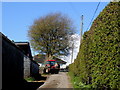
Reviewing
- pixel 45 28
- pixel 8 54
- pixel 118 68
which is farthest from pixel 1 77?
pixel 45 28

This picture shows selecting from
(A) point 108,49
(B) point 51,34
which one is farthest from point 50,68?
Answer: (A) point 108,49

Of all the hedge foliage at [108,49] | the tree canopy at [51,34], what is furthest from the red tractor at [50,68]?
the hedge foliage at [108,49]

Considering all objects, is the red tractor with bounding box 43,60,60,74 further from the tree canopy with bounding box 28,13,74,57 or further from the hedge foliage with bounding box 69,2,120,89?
the hedge foliage with bounding box 69,2,120,89

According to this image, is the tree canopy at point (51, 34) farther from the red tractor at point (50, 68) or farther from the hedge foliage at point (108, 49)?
the hedge foliage at point (108, 49)

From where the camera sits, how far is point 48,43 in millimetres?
52031

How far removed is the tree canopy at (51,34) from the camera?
51.3m

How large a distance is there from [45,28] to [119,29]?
143ft

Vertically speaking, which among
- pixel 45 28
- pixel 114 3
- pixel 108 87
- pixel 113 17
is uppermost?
pixel 45 28

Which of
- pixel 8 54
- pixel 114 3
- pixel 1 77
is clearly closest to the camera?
pixel 114 3

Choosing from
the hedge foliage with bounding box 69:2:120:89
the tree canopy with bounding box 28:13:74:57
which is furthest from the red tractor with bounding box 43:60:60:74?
the hedge foliage with bounding box 69:2:120:89

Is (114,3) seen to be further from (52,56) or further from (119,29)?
(52,56)

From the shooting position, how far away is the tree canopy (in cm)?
5134

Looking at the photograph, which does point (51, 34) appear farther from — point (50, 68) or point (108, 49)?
point (108, 49)

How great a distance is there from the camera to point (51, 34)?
51.7 metres
